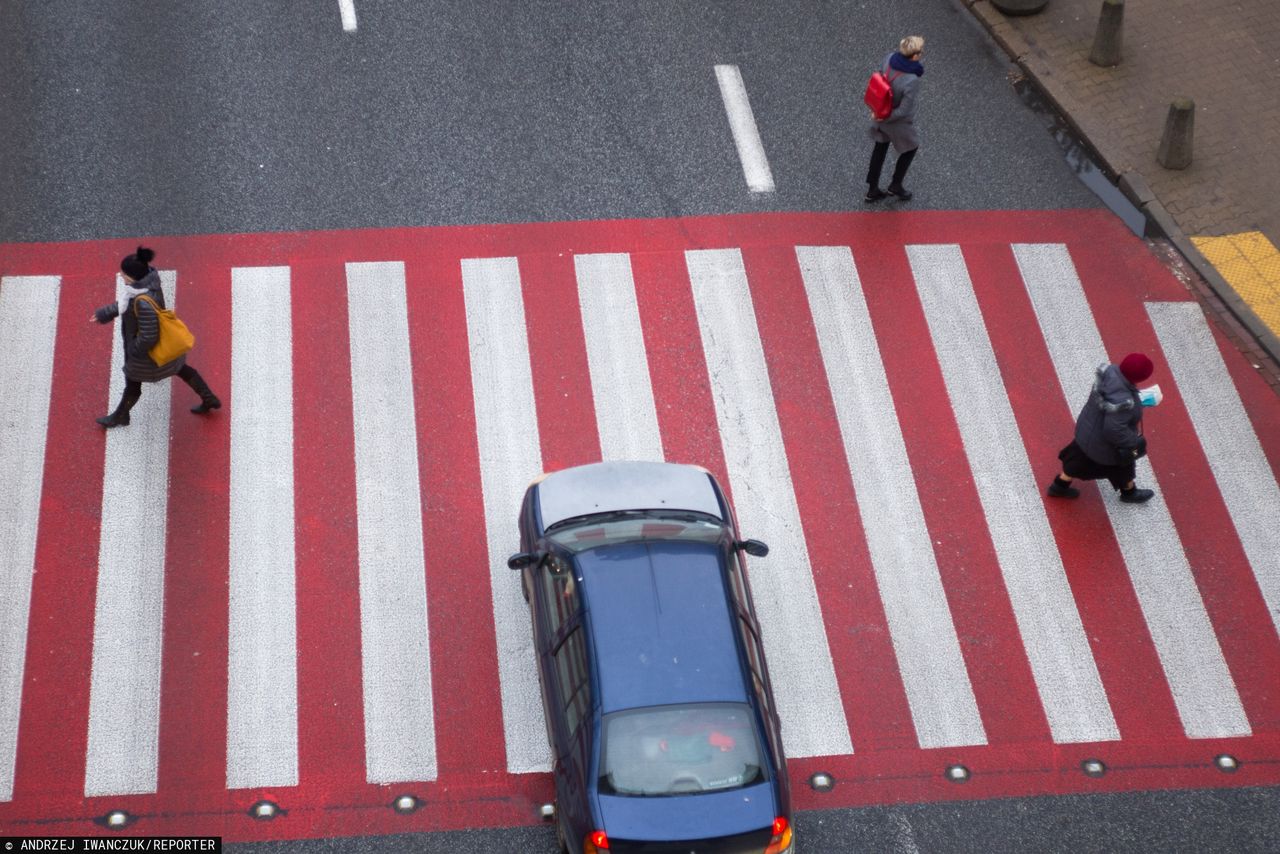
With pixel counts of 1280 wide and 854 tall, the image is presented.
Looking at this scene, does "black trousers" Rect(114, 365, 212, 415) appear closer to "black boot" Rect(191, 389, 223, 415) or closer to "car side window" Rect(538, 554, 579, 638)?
"black boot" Rect(191, 389, 223, 415)

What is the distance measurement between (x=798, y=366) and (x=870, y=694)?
327 cm

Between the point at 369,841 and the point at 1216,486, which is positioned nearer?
the point at 369,841

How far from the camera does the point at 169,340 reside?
35.2ft

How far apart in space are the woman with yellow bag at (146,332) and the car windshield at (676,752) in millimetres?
4730

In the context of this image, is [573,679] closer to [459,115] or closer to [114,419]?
[114,419]

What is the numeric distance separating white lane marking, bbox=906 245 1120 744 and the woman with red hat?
0.49 m

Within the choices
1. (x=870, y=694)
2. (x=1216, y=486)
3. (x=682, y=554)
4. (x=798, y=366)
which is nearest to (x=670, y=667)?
(x=682, y=554)

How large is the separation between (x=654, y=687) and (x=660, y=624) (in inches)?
18.9

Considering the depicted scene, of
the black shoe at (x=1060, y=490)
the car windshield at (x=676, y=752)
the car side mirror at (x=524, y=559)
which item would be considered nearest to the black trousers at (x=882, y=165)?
the black shoe at (x=1060, y=490)

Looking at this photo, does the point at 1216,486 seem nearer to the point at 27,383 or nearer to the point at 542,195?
the point at 542,195

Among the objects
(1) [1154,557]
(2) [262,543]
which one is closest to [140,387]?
(2) [262,543]

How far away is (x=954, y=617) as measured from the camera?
1098 centimetres

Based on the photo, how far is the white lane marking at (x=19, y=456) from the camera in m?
10.1

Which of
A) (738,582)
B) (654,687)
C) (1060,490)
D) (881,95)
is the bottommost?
(654,687)
